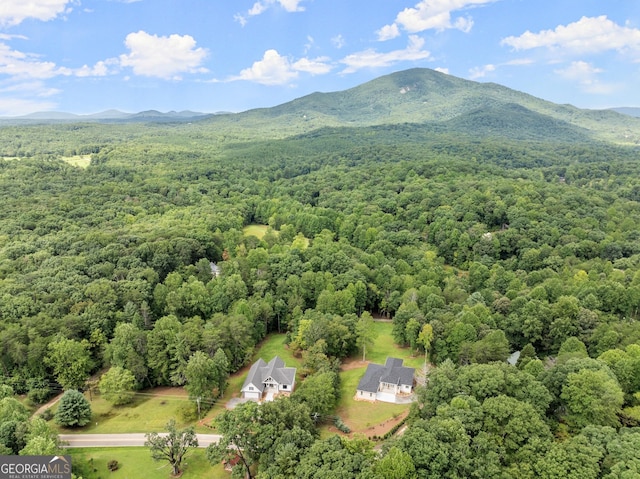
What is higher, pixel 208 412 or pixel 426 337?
pixel 426 337

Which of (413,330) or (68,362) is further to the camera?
(413,330)

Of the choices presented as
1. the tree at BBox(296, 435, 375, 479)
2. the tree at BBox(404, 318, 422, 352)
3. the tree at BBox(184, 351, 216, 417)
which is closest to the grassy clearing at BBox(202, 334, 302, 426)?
the tree at BBox(184, 351, 216, 417)

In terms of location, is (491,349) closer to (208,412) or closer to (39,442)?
(208,412)

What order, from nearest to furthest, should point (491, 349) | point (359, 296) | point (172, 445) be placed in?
point (172, 445) < point (491, 349) < point (359, 296)

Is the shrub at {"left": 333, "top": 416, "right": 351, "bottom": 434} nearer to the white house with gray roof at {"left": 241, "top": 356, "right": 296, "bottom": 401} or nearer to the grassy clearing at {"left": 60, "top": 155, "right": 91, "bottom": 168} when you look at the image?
the white house with gray roof at {"left": 241, "top": 356, "right": 296, "bottom": 401}

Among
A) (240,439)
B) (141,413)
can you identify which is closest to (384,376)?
(240,439)

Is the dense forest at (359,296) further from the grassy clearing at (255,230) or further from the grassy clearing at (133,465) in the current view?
the grassy clearing at (133,465)

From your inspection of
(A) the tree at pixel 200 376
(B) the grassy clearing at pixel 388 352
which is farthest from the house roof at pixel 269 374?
(B) the grassy clearing at pixel 388 352
